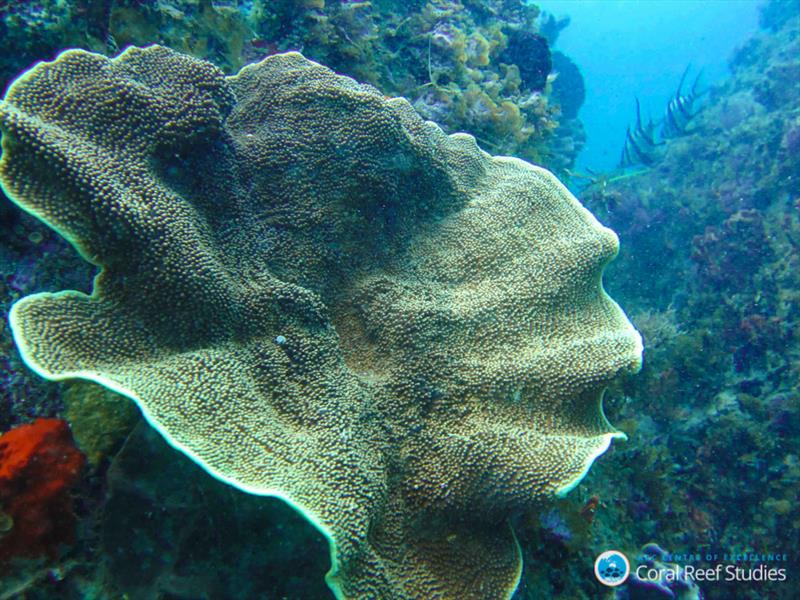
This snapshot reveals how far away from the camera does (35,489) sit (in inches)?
80.3

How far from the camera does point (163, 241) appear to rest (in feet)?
7.04

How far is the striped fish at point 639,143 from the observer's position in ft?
33.3

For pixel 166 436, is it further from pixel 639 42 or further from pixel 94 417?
pixel 639 42

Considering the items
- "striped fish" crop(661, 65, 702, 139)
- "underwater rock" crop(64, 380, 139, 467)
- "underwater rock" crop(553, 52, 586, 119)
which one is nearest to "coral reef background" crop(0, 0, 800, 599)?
"underwater rock" crop(64, 380, 139, 467)

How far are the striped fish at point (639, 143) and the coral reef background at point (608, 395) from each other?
0.63 metres

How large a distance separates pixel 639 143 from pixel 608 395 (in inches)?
360

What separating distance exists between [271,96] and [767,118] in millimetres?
13231

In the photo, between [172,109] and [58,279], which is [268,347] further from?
[172,109]

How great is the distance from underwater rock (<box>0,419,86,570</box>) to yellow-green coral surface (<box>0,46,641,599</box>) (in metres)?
0.56

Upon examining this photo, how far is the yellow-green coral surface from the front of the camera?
2.00 metres

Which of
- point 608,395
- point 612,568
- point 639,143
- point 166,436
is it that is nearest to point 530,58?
point 608,395

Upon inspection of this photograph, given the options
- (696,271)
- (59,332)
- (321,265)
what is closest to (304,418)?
(321,265)

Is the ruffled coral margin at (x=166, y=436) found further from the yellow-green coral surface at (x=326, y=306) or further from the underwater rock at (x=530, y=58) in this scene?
the underwater rock at (x=530, y=58)

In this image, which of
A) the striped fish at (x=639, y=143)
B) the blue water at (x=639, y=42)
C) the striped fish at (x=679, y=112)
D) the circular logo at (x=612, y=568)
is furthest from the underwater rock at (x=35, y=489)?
the blue water at (x=639, y=42)
